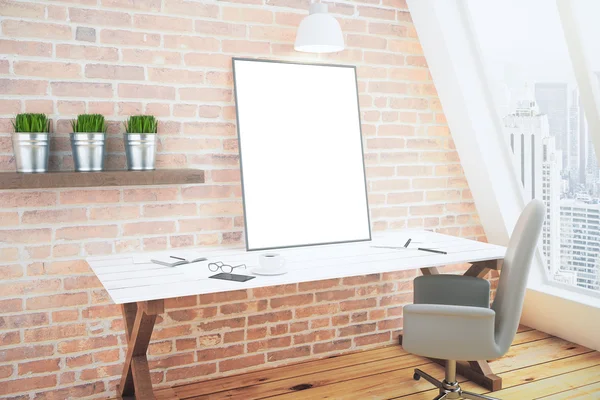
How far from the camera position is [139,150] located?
285cm

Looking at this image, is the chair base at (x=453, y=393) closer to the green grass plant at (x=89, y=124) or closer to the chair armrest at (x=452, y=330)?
the chair armrest at (x=452, y=330)

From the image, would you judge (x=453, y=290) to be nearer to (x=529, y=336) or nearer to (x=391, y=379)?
(x=391, y=379)

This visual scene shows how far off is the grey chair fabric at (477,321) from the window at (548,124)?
3.98 ft

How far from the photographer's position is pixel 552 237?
3906mm

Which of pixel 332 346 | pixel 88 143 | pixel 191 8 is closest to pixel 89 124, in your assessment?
pixel 88 143

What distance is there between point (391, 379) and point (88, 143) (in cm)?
200

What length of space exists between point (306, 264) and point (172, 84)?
1167mm

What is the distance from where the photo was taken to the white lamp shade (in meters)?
3.04

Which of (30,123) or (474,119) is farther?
(474,119)

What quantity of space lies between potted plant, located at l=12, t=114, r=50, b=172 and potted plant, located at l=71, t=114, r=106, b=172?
5.3 inches

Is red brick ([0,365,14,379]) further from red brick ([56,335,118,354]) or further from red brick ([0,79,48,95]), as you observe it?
red brick ([0,79,48,95])

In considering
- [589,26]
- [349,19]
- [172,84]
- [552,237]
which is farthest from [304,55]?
[552,237]

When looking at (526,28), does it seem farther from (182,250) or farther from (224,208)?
(182,250)

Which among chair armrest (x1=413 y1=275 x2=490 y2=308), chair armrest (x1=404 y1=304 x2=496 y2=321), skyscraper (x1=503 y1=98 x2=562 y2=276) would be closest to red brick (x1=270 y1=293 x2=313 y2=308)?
chair armrest (x1=413 y1=275 x2=490 y2=308)
